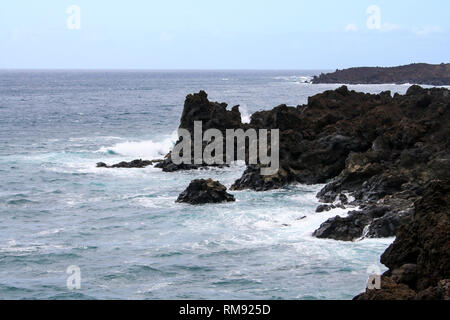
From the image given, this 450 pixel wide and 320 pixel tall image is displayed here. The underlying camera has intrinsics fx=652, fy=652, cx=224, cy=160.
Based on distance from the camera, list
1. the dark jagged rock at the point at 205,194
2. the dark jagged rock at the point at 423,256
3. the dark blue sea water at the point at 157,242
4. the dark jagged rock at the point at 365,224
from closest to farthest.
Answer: the dark jagged rock at the point at 423,256, the dark blue sea water at the point at 157,242, the dark jagged rock at the point at 365,224, the dark jagged rock at the point at 205,194

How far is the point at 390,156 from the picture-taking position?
105 feet

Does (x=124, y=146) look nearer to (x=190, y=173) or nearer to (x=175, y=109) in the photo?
(x=190, y=173)

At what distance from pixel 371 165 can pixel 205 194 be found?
25.7ft

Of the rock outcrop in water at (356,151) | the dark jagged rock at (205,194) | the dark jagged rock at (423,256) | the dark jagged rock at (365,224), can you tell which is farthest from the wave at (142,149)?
the dark jagged rock at (423,256)

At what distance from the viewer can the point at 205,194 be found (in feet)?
99.6

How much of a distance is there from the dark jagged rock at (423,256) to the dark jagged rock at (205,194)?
1520 cm

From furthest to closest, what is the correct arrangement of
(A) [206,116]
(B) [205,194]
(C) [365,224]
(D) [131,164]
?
(A) [206,116]
(D) [131,164]
(B) [205,194]
(C) [365,224]

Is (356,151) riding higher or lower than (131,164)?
higher

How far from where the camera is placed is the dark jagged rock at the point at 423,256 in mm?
12273

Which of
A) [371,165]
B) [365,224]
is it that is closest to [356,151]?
[371,165]

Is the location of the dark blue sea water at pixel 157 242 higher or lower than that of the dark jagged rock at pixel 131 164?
lower

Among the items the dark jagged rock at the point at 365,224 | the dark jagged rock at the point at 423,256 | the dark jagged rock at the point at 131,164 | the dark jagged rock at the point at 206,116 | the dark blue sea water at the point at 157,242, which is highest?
the dark jagged rock at the point at 206,116

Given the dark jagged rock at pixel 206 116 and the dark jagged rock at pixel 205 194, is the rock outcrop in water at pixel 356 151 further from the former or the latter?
the dark jagged rock at pixel 205 194

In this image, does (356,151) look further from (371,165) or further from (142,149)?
(142,149)
